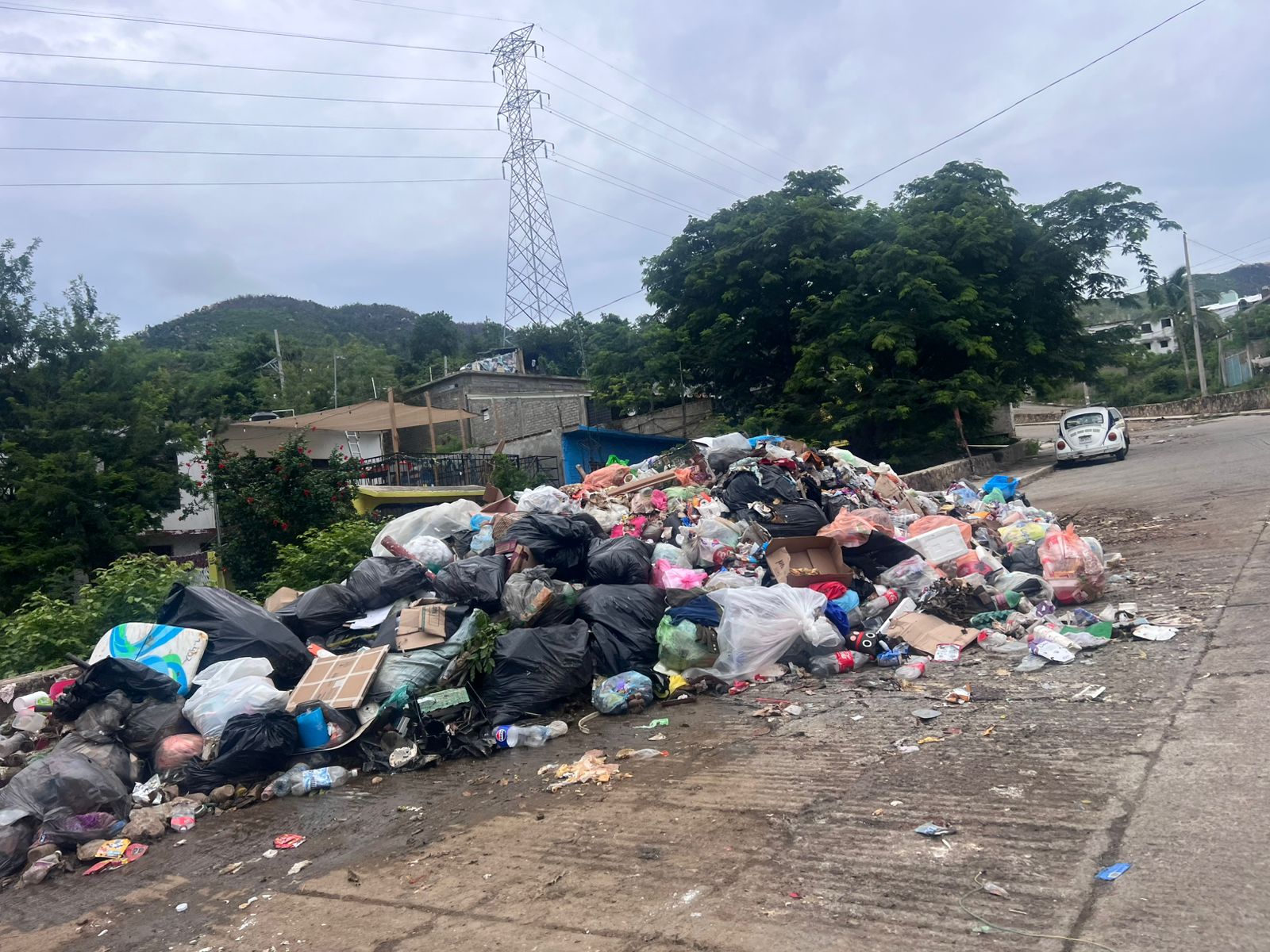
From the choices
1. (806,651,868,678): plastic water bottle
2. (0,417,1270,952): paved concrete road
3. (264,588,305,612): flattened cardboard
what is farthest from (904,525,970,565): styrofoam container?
(264,588,305,612): flattened cardboard

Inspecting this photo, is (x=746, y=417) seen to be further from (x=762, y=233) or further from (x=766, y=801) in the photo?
(x=766, y=801)

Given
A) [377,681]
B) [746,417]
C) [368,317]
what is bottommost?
[377,681]

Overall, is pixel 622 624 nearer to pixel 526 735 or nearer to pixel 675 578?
pixel 675 578

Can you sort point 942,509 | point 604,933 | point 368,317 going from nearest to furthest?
point 604,933, point 942,509, point 368,317

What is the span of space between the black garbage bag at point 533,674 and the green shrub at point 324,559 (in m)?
3.57

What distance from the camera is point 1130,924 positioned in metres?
2.12

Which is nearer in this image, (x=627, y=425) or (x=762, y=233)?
(x=762, y=233)

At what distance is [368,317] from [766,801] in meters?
77.2

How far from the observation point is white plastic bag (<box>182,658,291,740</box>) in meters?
4.43

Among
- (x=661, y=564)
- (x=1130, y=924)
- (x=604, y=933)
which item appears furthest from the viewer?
(x=661, y=564)

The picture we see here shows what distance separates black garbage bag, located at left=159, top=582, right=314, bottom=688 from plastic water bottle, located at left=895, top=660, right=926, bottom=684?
136 inches

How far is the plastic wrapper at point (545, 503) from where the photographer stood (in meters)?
7.45

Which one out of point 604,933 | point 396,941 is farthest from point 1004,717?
point 396,941

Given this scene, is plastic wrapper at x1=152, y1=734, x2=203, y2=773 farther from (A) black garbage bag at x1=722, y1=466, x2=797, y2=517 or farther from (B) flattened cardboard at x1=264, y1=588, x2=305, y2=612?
(A) black garbage bag at x1=722, y1=466, x2=797, y2=517
